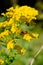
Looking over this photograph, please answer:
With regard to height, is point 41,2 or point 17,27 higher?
point 41,2

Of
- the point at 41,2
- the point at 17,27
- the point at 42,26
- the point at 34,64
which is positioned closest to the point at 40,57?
the point at 34,64

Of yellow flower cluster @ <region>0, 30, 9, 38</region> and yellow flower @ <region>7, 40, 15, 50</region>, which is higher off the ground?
yellow flower cluster @ <region>0, 30, 9, 38</region>

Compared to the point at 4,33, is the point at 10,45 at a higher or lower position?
lower

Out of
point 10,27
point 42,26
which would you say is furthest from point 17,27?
point 42,26

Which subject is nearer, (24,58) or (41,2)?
(24,58)

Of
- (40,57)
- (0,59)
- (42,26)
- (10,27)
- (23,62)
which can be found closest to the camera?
(0,59)

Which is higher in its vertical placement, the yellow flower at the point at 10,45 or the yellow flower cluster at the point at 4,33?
the yellow flower cluster at the point at 4,33

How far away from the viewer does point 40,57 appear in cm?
241

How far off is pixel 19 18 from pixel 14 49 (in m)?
0.37

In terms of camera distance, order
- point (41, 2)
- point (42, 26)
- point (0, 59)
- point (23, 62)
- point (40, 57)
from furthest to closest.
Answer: point (41, 2), point (42, 26), point (40, 57), point (23, 62), point (0, 59)

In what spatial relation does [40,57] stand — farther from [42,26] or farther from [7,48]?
[42,26]

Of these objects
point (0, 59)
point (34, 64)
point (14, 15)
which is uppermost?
point (14, 15)

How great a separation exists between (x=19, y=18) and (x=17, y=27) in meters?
0.12

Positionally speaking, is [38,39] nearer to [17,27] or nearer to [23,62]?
[23,62]
